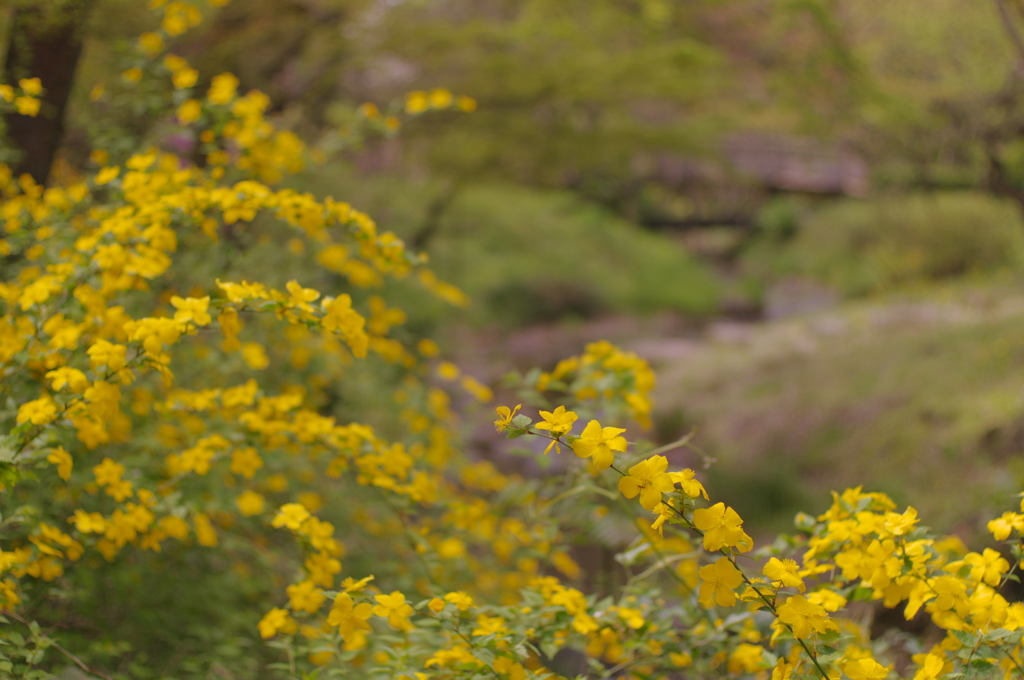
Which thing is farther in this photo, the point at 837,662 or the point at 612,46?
the point at 612,46

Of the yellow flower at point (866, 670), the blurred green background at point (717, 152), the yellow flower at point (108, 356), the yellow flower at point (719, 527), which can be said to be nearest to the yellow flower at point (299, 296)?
the yellow flower at point (108, 356)

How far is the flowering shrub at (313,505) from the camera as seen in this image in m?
0.95

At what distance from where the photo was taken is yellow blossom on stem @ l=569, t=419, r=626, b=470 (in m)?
0.78

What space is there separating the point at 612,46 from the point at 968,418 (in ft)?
9.80

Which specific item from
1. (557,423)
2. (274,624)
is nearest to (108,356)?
(274,624)

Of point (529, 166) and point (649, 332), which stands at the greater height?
point (529, 166)

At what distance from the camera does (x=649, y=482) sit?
2.58 ft

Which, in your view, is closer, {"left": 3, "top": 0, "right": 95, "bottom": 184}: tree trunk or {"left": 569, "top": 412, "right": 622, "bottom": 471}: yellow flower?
{"left": 569, "top": 412, "right": 622, "bottom": 471}: yellow flower

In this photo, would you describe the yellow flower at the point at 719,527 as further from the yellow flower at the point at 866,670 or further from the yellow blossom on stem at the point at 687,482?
the yellow flower at the point at 866,670

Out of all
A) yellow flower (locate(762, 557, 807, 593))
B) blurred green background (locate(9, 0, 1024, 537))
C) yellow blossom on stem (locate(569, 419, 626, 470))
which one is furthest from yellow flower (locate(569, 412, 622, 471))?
blurred green background (locate(9, 0, 1024, 537))

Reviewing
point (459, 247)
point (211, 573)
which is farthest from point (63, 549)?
point (459, 247)

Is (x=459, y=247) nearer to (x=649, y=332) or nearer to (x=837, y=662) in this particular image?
(x=649, y=332)

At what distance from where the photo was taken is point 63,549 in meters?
1.50

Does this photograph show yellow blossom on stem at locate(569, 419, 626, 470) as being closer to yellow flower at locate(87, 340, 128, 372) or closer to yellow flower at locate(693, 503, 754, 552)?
yellow flower at locate(693, 503, 754, 552)
